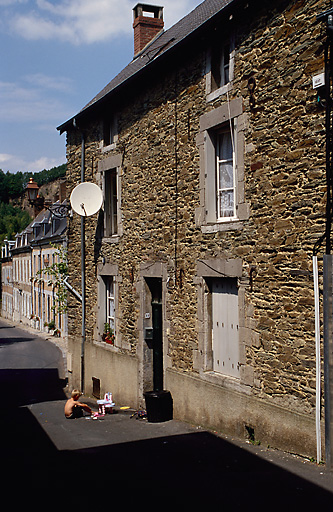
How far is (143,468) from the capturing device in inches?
298

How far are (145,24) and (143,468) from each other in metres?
12.8

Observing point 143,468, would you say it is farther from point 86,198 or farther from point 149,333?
point 86,198

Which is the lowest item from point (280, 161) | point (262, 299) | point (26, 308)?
point (26, 308)

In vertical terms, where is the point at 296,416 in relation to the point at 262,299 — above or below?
below

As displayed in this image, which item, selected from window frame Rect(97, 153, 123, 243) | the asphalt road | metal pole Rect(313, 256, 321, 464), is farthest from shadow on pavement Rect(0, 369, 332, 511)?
window frame Rect(97, 153, 123, 243)

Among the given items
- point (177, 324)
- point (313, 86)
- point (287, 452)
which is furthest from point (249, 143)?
point (287, 452)

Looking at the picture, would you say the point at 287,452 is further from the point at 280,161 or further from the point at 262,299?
the point at 280,161

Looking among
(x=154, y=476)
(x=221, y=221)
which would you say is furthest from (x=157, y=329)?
(x=154, y=476)

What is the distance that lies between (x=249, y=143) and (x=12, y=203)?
14829 cm

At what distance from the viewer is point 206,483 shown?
22.5ft

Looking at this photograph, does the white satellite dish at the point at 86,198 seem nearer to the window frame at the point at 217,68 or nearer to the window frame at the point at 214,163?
the window frame at the point at 214,163

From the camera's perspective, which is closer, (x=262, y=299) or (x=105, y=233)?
(x=262, y=299)

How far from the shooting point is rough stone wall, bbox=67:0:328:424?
7566 millimetres

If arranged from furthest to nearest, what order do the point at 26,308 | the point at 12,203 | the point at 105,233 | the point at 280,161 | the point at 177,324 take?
the point at 12,203
the point at 26,308
the point at 105,233
the point at 177,324
the point at 280,161
